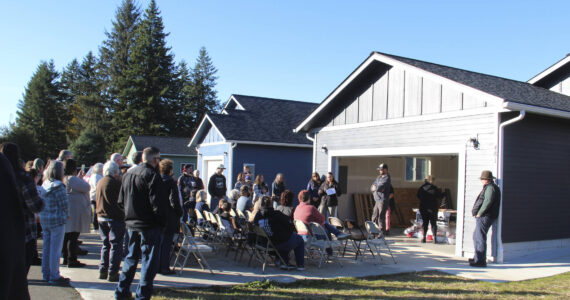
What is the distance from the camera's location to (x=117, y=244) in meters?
5.93

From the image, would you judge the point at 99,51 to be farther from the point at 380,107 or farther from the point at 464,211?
the point at 464,211

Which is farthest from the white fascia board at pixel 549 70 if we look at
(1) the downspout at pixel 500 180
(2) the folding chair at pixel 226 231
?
(2) the folding chair at pixel 226 231

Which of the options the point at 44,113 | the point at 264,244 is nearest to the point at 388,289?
the point at 264,244

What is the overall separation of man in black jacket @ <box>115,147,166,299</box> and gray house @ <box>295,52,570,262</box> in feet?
20.3

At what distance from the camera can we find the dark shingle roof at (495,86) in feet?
28.4

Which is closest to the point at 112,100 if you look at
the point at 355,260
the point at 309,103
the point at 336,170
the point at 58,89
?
the point at 58,89

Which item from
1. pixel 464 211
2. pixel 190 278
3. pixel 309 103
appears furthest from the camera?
pixel 309 103

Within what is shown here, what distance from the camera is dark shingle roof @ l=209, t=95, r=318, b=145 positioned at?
16889mm

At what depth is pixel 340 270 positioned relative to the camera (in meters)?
7.23

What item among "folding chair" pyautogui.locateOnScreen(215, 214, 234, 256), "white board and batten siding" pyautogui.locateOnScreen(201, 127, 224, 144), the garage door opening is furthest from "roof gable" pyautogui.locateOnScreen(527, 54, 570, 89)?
"white board and batten siding" pyautogui.locateOnScreen(201, 127, 224, 144)

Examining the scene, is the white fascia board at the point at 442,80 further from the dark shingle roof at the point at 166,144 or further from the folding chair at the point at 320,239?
the dark shingle roof at the point at 166,144

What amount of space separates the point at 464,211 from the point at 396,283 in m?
3.20

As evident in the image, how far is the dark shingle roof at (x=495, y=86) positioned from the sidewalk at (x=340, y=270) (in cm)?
294

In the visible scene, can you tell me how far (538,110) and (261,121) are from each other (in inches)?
455
